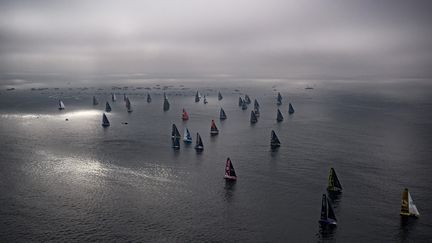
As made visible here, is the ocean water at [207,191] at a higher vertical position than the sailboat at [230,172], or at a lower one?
lower

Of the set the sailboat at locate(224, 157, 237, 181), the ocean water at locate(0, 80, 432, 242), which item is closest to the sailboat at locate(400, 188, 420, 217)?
the ocean water at locate(0, 80, 432, 242)

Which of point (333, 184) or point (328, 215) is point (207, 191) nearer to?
point (333, 184)

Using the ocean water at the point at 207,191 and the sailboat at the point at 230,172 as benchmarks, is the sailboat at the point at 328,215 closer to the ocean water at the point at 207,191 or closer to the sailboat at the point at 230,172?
the ocean water at the point at 207,191

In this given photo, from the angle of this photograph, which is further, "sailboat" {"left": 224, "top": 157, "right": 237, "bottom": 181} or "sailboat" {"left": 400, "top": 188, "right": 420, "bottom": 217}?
"sailboat" {"left": 224, "top": 157, "right": 237, "bottom": 181}

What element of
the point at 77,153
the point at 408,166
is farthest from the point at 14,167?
the point at 408,166

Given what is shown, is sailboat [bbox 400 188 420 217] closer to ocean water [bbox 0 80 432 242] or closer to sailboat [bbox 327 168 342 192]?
ocean water [bbox 0 80 432 242]

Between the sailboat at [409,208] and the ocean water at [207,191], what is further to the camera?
the sailboat at [409,208]

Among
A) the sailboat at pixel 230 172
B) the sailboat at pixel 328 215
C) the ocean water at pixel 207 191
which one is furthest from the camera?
the sailboat at pixel 230 172

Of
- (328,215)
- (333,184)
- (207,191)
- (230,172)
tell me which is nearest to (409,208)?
(328,215)

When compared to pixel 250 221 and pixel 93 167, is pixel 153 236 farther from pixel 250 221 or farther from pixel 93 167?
pixel 93 167

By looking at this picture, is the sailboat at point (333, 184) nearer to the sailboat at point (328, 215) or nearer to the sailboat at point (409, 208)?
the sailboat at point (409, 208)

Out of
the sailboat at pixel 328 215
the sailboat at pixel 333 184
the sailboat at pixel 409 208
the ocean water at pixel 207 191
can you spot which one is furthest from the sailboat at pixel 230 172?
the sailboat at pixel 409 208

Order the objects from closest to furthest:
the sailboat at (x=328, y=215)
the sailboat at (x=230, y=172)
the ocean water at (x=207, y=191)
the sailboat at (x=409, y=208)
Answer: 1. the ocean water at (x=207, y=191)
2. the sailboat at (x=328, y=215)
3. the sailboat at (x=409, y=208)
4. the sailboat at (x=230, y=172)
